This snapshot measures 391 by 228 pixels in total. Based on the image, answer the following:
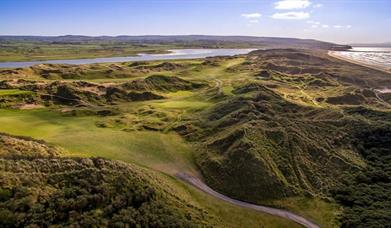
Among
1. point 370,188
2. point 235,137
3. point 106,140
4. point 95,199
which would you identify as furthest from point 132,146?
point 370,188

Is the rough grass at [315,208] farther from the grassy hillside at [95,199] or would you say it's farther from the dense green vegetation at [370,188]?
the grassy hillside at [95,199]

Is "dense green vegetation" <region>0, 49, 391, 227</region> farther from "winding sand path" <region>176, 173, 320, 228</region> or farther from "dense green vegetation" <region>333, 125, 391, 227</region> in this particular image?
"winding sand path" <region>176, 173, 320, 228</region>

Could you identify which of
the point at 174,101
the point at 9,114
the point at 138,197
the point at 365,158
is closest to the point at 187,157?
the point at 138,197

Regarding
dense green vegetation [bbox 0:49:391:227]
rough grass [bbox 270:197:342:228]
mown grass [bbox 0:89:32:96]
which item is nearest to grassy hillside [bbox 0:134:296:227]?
dense green vegetation [bbox 0:49:391:227]

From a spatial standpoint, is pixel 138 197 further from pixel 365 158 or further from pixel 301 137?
pixel 365 158

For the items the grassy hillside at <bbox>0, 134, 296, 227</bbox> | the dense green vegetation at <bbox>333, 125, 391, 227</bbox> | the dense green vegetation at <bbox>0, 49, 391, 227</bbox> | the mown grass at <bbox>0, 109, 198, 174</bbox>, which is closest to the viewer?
the grassy hillside at <bbox>0, 134, 296, 227</bbox>

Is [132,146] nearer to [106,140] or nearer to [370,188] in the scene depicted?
[106,140]

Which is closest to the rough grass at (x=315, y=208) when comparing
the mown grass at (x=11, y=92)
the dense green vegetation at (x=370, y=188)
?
the dense green vegetation at (x=370, y=188)

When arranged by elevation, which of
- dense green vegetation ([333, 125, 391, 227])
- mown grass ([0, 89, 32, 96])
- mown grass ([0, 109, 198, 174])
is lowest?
dense green vegetation ([333, 125, 391, 227])
